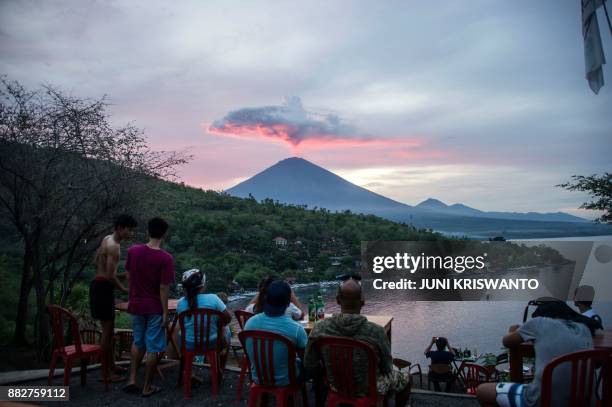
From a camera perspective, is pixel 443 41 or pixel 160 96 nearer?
pixel 160 96

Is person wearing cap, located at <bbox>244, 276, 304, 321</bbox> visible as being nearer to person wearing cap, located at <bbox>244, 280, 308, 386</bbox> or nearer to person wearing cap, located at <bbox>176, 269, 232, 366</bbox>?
person wearing cap, located at <bbox>176, 269, 232, 366</bbox>

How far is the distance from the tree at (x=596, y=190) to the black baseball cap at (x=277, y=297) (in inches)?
568

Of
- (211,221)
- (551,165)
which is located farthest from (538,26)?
(551,165)

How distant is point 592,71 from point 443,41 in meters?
30.8

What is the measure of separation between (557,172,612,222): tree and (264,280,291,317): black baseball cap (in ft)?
47.4

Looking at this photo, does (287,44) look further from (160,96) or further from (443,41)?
(443,41)

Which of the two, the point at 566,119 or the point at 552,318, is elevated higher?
the point at 566,119

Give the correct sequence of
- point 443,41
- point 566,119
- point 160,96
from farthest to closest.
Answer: point 443,41 < point 566,119 < point 160,96

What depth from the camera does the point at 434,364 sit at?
747 centimetres

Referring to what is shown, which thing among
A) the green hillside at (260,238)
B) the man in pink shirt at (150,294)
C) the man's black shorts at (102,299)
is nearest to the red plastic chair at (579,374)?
the man in pink shirt at (150,294)

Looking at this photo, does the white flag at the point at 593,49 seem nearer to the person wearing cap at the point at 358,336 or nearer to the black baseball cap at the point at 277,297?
the person wearing cap at the point at 358,336

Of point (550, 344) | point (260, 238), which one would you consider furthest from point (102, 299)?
point (260, 238)

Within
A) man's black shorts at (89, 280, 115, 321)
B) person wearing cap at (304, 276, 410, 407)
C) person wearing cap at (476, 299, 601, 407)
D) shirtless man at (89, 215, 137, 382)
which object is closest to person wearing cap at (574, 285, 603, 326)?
person wearing cap at (476, 299, 601, 407)

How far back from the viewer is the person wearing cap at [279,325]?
2941mm
